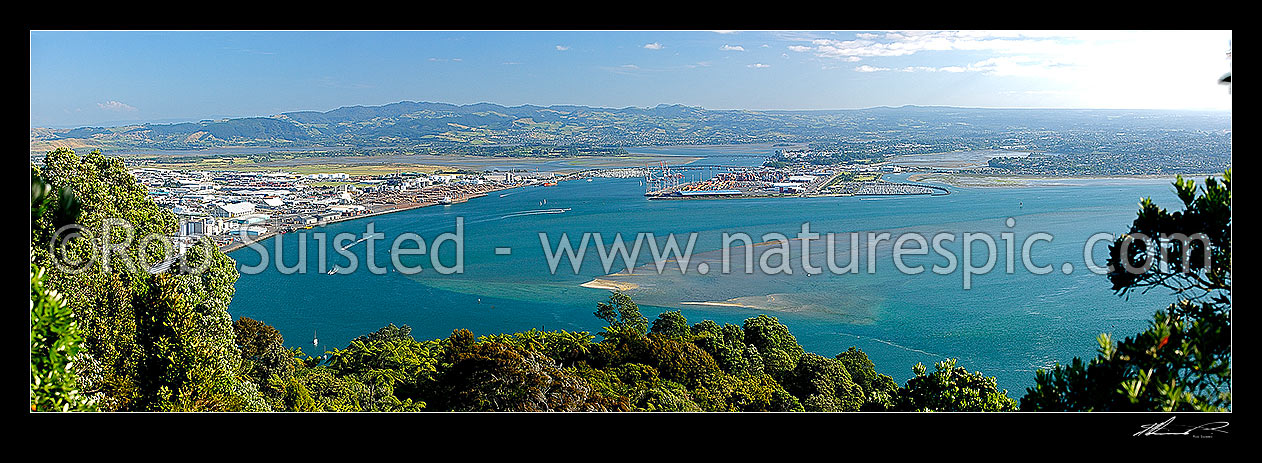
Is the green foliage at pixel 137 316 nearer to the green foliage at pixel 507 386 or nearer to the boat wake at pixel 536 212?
the green foliage at pixel 507 386

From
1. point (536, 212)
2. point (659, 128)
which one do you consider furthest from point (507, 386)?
point (659, 128)

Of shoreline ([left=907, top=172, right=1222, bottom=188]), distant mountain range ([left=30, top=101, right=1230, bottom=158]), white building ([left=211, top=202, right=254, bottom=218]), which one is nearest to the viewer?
white building ([left=211, top=202, right=254, bottom=218])

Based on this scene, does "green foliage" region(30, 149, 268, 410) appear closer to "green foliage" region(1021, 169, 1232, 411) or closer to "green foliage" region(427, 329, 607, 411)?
"green foliage" region(427, 329, 607, 411)

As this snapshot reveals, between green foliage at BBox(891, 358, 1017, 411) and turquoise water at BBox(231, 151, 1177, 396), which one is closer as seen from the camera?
green foliage at BBox(891, 358, 1017, 411)

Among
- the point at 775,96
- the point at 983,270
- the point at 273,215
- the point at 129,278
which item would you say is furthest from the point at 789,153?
the point at 129,278
